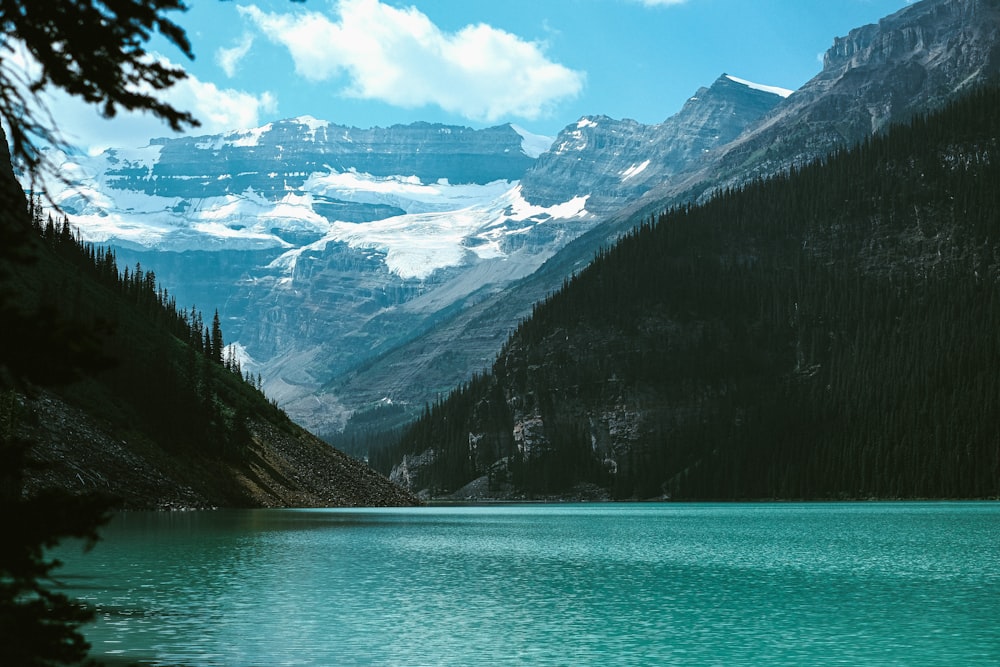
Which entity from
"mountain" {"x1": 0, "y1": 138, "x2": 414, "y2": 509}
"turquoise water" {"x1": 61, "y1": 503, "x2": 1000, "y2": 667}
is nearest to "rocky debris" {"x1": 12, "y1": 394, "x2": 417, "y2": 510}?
"mountain" {"x1": 0, "y1": 138, "x2": 414, "y2": 509}

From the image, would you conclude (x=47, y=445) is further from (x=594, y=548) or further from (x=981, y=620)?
(x=981, y=620)

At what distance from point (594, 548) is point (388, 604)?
148ft

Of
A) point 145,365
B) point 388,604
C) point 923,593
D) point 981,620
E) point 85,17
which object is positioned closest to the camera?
point 85,17

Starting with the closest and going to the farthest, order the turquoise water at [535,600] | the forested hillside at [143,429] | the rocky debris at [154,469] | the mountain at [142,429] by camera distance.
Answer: the turquoise water at [535,600]
the rocky debris at [154,469]
the mountain at [142,429]
the forested hillside at [143,429]

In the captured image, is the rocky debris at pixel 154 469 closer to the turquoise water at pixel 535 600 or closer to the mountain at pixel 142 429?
the mountain at pixel 142 429

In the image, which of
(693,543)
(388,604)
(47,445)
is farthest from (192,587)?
(47,445)

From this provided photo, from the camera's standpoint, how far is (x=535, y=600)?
54.2 metres

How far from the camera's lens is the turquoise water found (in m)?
39.0

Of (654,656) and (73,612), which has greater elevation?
(73,612)

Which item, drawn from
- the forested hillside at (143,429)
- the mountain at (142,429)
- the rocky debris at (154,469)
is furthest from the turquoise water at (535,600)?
the forested hillside at (143,429)

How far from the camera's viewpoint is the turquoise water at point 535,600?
39.0 m

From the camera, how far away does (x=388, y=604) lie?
52.4 metres

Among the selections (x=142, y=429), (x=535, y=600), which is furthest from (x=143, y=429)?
(x=535, y=600)

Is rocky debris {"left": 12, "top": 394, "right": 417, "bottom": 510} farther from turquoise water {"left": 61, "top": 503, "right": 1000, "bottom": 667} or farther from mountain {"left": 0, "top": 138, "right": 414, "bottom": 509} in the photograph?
turquoise water {"left": 61, "top": 503, "right": 1000, "bottom": 667}
